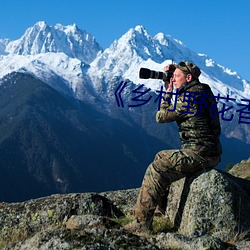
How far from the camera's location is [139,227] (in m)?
10.3

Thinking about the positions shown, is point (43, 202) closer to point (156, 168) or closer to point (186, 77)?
point (156, 168)

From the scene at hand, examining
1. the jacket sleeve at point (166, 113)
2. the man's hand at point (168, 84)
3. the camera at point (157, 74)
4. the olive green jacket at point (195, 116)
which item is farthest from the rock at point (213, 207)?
the camera at point (157, 74)

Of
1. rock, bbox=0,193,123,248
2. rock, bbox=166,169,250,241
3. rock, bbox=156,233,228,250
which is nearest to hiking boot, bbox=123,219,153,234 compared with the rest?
rock, bbox=166,169,250,241

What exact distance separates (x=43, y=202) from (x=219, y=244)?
744 cm

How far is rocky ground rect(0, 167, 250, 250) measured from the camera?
23.8 ft

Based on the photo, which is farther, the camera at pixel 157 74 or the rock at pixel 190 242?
the camera at pixel 157 74

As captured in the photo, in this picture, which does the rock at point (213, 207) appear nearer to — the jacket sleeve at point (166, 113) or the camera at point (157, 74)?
the jacket sleeve at point (166, 113)

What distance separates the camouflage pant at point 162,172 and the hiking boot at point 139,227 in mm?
111

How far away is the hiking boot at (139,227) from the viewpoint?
33.5ft

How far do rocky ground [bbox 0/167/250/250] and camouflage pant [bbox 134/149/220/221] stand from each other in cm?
32

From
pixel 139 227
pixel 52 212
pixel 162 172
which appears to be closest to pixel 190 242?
pixel 139 227

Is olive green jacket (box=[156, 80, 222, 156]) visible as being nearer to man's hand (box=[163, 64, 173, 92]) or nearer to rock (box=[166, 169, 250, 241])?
man's hand (box=[163, 64, 173, 92])

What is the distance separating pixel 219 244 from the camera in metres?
7.32

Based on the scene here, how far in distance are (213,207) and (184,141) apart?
168 cm
